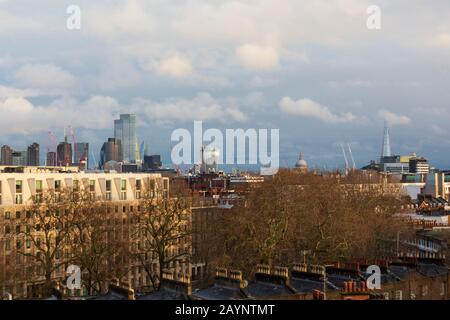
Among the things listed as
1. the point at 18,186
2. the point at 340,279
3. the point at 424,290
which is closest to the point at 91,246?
the point at 18,186

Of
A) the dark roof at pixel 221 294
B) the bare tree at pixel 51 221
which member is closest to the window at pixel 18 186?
the bare tree at pixel 51 221

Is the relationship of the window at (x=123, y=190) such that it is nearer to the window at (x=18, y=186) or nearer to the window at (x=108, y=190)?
the window at (x=108, y=190)

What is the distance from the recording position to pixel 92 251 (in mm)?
53188

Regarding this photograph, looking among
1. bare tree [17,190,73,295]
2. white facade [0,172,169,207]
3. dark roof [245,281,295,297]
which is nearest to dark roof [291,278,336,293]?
dark roof [245,281,295,297]

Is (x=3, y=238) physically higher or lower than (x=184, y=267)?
higher

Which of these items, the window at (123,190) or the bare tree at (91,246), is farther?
the window at (123,190)

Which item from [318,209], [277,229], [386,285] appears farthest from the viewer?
[318,209]

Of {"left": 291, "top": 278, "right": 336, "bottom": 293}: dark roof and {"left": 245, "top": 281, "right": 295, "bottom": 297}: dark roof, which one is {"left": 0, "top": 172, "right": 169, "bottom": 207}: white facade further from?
{"left": 245, "top": 281, "right": 295, "bottom": 297}: dark roof

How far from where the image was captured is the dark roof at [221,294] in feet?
84.9

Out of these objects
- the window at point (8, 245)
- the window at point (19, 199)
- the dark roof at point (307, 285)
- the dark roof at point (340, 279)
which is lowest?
the window at point (8, 245)

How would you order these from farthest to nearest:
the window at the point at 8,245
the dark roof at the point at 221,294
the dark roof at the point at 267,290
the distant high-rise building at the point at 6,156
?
the distant high-rise building at the point at 6,156, the window at the point at 8,245, the dark roof at the point at 267,290, the dark roof at the point at 221,294
